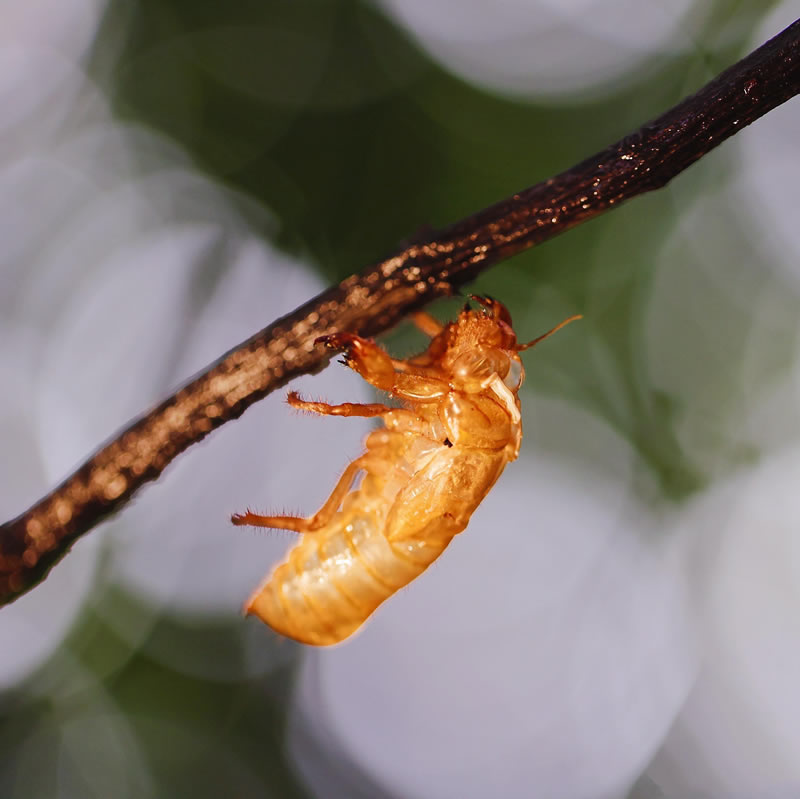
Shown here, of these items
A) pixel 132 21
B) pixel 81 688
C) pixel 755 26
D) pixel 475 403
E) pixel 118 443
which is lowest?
pixel 81 688

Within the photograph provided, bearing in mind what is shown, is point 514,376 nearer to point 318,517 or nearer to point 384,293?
point 384,293

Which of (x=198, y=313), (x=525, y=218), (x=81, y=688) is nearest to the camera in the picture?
(x=525, y=218)

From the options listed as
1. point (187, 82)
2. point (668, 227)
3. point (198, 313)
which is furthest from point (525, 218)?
point (668, 227)

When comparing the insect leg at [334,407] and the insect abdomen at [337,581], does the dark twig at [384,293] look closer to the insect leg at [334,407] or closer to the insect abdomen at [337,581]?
the insect leg at [334,407]

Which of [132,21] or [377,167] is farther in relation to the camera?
[132,21]

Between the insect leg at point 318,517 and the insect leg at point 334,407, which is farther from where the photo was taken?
the insect leg at point 318,517

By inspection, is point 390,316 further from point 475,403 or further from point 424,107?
point 424,107

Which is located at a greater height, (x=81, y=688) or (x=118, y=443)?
(x=118, y=443)

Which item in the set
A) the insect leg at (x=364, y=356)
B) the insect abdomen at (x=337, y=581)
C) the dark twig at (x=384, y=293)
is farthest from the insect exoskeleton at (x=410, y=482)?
the dark twig at (x=384, y=293)
